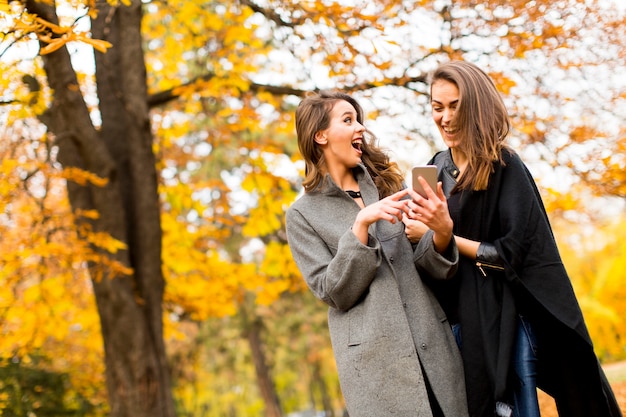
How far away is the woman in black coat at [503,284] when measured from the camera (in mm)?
2613

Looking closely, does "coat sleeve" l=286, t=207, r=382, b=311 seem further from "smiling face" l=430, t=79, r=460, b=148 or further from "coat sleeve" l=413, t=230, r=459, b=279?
"smiling face" l=430, t=79, r=460, b=148

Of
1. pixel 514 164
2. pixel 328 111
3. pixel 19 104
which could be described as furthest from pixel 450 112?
pixel 19 104

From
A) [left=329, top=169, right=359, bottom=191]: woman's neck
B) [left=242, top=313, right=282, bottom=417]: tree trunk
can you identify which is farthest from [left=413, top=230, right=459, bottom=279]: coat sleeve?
[left=242, top=313, right=282, bottom=417]: tree trunk

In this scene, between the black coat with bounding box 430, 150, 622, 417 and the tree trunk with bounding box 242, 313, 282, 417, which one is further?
the tree trunk with bounding box 242, 313, 282, 417

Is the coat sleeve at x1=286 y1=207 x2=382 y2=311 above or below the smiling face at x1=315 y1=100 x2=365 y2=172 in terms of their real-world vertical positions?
below

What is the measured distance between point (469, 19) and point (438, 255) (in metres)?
3.65

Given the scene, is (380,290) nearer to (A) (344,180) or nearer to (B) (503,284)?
(B) (503,284)

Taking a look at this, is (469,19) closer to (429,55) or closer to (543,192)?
(429,55)

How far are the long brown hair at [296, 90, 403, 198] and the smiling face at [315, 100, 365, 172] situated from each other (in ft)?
0.09

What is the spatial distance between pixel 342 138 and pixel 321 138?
0.12 meters

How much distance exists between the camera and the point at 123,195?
7035 millimetres

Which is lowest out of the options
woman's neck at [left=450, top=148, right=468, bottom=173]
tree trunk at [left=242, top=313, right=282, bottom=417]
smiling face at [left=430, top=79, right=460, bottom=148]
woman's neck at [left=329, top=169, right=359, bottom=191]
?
tree trunk at [left=242, top=313, right=282, bottom=417]

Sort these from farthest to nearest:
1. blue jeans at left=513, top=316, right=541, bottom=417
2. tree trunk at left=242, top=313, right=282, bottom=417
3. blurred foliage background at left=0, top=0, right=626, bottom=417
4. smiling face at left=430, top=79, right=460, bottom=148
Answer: tree trunk at left=242, top=313, right=282, bottom=417
blurred foliage background at left=0, top=0, right=626, bottom=417
smiling face at left=430, top=79, right=460, bottom=148
blue jeans at left=513, top=316, right=541, bottom=417

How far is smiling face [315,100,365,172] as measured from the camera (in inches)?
125
